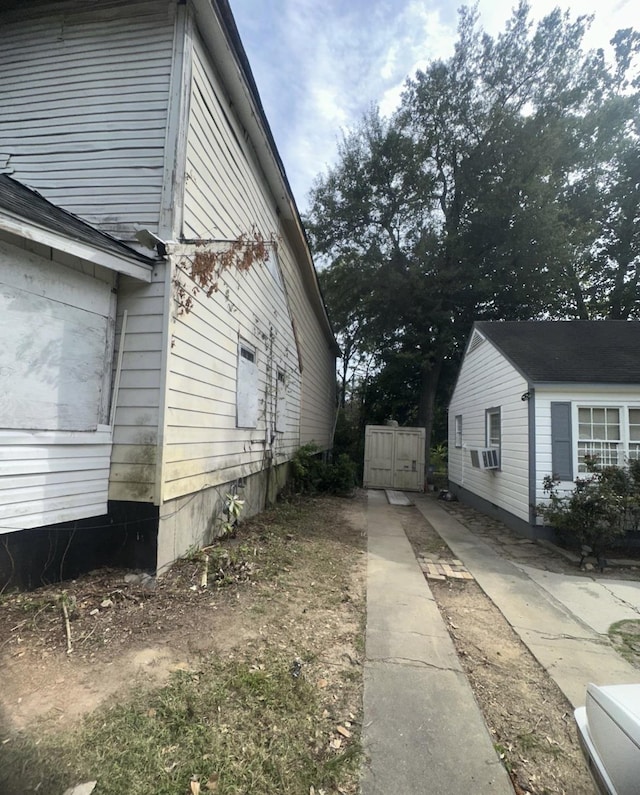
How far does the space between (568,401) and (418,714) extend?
6.62 m

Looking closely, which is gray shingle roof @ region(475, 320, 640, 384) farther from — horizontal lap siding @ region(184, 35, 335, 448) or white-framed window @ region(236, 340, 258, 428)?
horizontal lap siding @ region(184, 35, 335, 448)

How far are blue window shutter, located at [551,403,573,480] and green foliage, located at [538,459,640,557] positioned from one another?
222 mm

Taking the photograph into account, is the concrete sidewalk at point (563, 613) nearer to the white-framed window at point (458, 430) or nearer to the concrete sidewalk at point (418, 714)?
the concrete sidewalk at point (418, 714)

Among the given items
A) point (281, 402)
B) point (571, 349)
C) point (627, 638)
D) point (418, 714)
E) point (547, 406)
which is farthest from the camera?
point (281, 402)

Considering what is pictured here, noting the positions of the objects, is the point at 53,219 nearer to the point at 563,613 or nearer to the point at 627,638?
the point at 563,613

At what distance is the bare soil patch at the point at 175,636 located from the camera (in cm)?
224

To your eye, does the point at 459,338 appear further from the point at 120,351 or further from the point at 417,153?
the point at 120,351

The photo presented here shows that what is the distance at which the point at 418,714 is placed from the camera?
95.3 inches

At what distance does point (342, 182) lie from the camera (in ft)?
67.8

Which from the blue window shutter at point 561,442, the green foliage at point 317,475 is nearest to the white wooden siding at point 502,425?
the blue window shutter at point 561,442

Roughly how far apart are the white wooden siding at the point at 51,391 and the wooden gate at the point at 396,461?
37.9 feet

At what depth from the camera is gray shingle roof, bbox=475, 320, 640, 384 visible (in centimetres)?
744

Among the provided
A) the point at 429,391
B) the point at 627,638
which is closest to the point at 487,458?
the point at 627,638

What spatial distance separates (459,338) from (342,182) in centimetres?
1015
